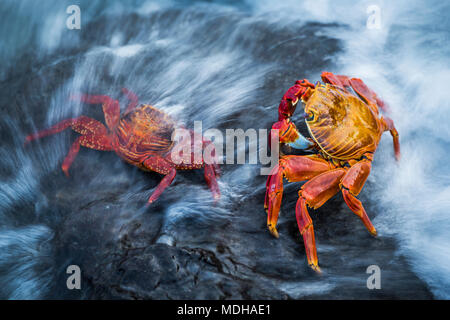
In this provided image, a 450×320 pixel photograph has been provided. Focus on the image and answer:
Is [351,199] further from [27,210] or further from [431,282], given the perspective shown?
[27,210]

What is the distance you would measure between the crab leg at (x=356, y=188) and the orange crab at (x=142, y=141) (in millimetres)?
1073

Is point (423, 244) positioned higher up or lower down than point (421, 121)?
lower down

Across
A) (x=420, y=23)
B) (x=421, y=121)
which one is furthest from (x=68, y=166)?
(x=420, y=23)

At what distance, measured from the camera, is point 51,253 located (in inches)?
122

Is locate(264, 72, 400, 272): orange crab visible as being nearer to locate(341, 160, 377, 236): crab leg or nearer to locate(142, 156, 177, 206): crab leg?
locate(341, 160, 377, 236): crab leg

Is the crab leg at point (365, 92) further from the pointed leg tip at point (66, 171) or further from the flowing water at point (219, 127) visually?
the pointed leg tip at point (66, 171)

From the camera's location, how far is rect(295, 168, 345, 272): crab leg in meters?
2.76

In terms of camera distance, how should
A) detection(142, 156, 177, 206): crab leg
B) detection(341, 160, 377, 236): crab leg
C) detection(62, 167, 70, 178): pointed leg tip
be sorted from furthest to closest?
detection(62, 167, 70, 178): pointed leg tip → detection(142, 156, 177, 206): crab leg → detection(341, 160, 377, 236): crab leg

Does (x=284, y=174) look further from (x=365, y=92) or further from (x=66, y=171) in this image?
(x=66, y=171)

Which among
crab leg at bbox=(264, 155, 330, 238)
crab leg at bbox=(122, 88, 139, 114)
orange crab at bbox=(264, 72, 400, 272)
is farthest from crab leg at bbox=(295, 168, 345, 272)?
crab leg at bbox=(122, 88, 139, 114)

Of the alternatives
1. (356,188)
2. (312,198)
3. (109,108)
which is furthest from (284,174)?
(109,108)

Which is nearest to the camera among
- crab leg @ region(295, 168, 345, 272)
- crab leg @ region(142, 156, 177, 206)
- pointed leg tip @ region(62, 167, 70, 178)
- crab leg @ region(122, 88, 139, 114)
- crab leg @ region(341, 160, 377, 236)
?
crab leg @ region(295, 168, 345, 272)

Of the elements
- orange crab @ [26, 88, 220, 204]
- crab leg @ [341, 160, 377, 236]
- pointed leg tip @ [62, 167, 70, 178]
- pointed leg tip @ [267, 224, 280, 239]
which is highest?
orange crab @ [26, 88, 220, 204]
